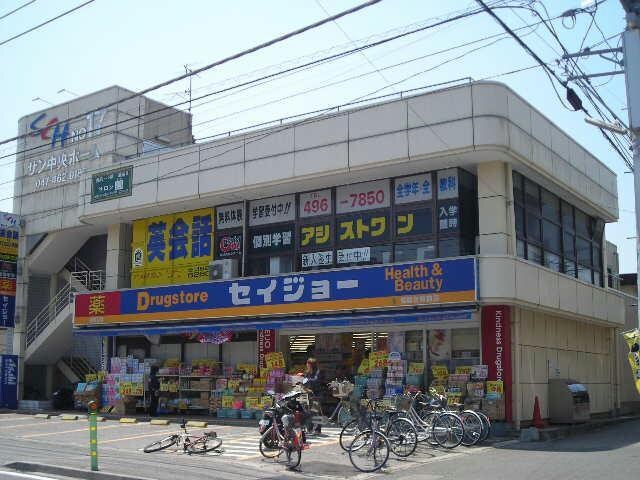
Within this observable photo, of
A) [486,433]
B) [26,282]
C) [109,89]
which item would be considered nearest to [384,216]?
[486,433]

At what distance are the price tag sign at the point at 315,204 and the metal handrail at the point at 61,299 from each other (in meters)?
10.9

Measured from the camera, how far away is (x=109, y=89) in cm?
2997

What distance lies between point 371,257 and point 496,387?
5345mm

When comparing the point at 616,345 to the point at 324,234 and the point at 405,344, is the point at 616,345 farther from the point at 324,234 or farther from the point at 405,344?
the point at 324,234

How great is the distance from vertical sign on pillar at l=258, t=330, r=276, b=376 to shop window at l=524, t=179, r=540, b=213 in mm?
8923

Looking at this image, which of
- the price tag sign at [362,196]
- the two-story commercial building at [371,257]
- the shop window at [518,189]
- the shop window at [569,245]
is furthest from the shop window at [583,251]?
the price tag sign at [362,196]

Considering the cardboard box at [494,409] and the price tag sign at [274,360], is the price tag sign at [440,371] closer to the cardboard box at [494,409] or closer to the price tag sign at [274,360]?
the cardboard box at [494,409]

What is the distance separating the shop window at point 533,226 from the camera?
2157cm

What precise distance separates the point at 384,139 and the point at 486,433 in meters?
8.48

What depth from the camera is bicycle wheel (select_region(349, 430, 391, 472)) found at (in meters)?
13.0

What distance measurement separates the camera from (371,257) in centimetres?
2164

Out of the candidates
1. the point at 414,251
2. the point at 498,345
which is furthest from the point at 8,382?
the point at 498,345

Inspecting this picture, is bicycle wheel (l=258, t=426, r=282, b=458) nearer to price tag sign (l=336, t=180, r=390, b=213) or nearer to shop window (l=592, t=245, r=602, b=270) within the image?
price tag sign (l=336, t=180, r=390, b=213)

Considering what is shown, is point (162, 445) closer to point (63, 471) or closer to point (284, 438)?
point (63, 471)
